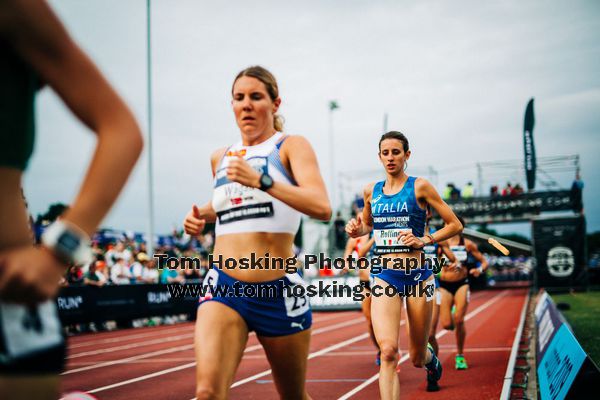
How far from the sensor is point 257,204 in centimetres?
358

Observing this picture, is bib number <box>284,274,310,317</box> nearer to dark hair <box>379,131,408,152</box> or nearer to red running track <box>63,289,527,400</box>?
dark hair <box>379,131,408,152</box>

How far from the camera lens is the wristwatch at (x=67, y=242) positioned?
4.96ft

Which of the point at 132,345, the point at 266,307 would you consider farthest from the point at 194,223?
the point at 132,345

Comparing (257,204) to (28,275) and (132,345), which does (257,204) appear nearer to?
(28,275)

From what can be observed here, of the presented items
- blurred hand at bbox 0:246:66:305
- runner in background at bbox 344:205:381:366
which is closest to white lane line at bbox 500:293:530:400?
runner in background at bbox 344:205:381:366

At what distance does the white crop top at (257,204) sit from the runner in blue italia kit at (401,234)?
2563mm

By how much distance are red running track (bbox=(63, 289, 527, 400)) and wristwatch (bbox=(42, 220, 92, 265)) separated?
6721mm

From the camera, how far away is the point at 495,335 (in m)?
14.9

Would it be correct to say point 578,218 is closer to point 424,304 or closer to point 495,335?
point 495,335

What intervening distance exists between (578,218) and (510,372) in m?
23.8

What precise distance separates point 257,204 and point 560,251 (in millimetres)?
29918

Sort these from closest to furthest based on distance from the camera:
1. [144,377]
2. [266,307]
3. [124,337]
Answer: [266,307] < [144,377] < [124,337]

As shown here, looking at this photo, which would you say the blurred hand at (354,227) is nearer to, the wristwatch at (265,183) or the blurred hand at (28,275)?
the wristwatch at (265,183)

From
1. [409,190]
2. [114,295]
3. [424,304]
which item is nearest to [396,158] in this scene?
[409,190]
